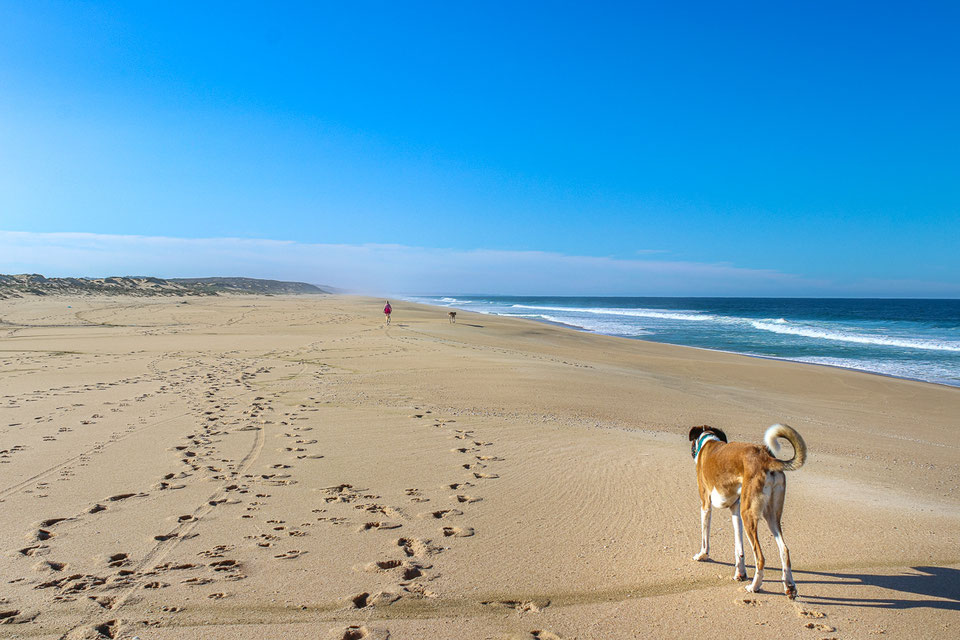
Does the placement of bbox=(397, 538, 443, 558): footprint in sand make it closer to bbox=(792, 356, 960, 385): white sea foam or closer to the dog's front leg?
the dog's front leg

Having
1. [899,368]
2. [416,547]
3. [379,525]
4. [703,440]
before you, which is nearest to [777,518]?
[703,440]

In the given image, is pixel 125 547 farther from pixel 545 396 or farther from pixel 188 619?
pixel 545 396

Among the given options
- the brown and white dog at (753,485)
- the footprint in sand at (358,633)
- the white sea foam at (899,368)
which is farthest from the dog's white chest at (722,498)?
the white sea foam at (899,368)

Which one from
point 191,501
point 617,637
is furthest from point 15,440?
point 617,637

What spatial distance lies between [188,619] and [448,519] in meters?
2.24

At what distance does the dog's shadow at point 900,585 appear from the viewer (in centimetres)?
368

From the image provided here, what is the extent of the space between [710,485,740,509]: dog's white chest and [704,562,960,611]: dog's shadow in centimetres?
59

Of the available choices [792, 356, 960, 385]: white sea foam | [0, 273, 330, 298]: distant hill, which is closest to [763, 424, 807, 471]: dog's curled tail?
[792, 356, 960, 385]: white sea foam

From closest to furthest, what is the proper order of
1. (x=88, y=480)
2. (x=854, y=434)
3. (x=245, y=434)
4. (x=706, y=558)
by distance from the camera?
(x=706, y=558) → (x=88, y=480) → (x=245, y=434) → (x=854, y=434)

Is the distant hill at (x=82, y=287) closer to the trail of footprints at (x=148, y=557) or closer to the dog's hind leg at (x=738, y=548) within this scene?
the trail of footprints at (x=148, y=557)

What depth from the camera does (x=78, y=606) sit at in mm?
3469

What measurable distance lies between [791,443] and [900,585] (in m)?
1.51

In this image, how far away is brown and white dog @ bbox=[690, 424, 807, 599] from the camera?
3.58m

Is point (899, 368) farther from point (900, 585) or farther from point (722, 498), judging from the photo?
point (722, 498)
